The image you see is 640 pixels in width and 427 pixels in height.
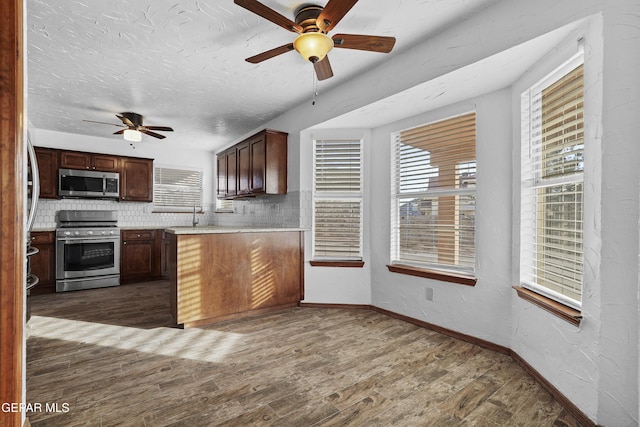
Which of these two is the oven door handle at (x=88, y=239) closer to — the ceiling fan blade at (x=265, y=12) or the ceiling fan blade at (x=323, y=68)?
the ceiling fan blade at (x=323, y=68)

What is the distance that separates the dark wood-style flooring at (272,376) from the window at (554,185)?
763 mm

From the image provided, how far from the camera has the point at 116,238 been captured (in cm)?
497

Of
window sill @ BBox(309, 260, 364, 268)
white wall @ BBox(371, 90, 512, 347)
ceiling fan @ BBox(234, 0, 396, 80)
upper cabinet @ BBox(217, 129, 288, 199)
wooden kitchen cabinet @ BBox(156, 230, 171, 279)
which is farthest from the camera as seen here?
wooden kitchen cabinet @ BBox(156, 230, 171, 279)

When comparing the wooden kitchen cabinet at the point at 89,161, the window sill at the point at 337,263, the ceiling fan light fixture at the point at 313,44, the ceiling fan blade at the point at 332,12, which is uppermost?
the ceiling fan blade at the point at 332,12

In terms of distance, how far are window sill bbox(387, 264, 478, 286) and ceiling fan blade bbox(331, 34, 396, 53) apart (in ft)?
6.65

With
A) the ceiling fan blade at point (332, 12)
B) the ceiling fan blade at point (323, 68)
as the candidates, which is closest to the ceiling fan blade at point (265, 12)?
the ceiling fan blade at point (332, 12)

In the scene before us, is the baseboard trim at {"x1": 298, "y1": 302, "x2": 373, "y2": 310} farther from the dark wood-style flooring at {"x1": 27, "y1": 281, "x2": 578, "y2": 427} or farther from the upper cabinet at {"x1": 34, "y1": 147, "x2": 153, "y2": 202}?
the upper cabinet at {"x1": 34, "y1": 147, "x2": 153, "y2": 202}

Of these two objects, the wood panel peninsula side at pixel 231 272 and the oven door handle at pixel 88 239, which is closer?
the wood panel peninsula side at pixel 231 272

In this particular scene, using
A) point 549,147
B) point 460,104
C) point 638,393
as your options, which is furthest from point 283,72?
point 638,393

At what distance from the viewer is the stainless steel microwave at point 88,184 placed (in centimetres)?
470

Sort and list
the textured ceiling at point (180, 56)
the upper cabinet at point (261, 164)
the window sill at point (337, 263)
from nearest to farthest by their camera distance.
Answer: the textured ceiling at point (180, 56) → the window sill at point (337, 263) → the upper cabinet at point (261, 164)

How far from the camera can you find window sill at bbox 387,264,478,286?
2.75m

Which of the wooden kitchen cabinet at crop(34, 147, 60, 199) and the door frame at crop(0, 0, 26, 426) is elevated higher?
the wooden kitchen cabinet at crop(34, 147, 60, 199)

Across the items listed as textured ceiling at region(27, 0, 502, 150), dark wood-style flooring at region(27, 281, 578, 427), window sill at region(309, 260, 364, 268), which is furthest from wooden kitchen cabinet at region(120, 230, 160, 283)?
window sill at region(309, 260, 364, 268)
